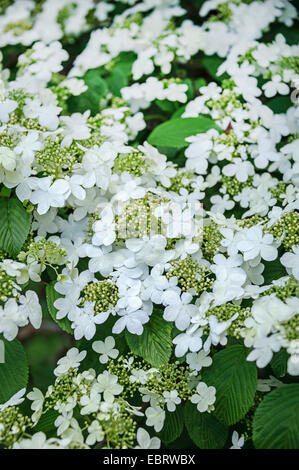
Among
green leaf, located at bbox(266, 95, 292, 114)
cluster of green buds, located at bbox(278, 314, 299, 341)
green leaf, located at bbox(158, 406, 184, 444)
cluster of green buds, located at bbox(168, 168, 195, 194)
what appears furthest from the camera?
green leaf, located at bbox(266, 95, 292, 114)

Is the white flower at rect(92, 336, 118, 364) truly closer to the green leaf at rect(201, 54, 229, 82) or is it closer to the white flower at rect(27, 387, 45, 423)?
the white flower at rect(27, 387, 45, 423)

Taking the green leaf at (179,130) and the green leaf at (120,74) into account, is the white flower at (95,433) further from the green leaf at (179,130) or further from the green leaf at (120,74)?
the green leaf at (120,74)

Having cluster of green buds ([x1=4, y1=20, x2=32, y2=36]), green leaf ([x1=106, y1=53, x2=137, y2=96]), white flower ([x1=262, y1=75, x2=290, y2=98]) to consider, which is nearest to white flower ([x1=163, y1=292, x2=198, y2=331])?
white flower ([x1=262, y1=75, x2=290, y2=98])

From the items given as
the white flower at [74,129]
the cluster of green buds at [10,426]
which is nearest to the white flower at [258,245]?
the white flower at [74,129]

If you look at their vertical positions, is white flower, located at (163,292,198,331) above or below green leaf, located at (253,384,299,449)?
above

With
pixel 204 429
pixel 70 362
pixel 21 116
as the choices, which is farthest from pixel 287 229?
pixel 21 116

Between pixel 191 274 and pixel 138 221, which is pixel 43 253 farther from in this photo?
pixel 191 274
